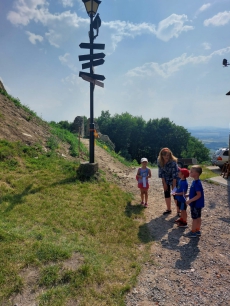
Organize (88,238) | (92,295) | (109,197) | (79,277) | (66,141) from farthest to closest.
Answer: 1. (66,141)
2. (109,197)
3. (88,238)
4. (79,277)
5. (92,295)

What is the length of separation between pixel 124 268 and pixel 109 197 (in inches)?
109

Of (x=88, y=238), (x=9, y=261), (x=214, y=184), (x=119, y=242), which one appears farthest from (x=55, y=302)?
(x=214, y=184)

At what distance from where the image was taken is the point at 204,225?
5.57 meters

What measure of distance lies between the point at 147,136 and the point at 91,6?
38771mm

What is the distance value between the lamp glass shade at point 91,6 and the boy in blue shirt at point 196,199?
561 cm

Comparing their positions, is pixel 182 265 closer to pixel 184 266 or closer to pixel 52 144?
pixel 184 266

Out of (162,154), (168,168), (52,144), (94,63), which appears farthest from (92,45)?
(168,168)

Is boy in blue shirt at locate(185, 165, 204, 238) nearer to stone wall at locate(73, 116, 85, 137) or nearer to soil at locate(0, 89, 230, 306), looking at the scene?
soil at locate(0, 89, 230, 306)

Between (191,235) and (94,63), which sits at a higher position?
(94,63)

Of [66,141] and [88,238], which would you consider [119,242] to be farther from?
[66,141]

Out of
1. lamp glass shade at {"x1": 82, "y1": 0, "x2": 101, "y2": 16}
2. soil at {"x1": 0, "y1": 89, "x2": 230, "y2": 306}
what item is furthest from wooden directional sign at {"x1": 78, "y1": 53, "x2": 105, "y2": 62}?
soil at {"x1": 0, "y1": 89, "x2": 230, "y2": 306}

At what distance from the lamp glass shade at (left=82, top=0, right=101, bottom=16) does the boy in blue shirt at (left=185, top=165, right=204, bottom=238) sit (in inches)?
221

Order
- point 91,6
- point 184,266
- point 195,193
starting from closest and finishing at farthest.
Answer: point 184,266 < point 195,193 < point 91,6

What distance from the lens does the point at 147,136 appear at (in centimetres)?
4488
